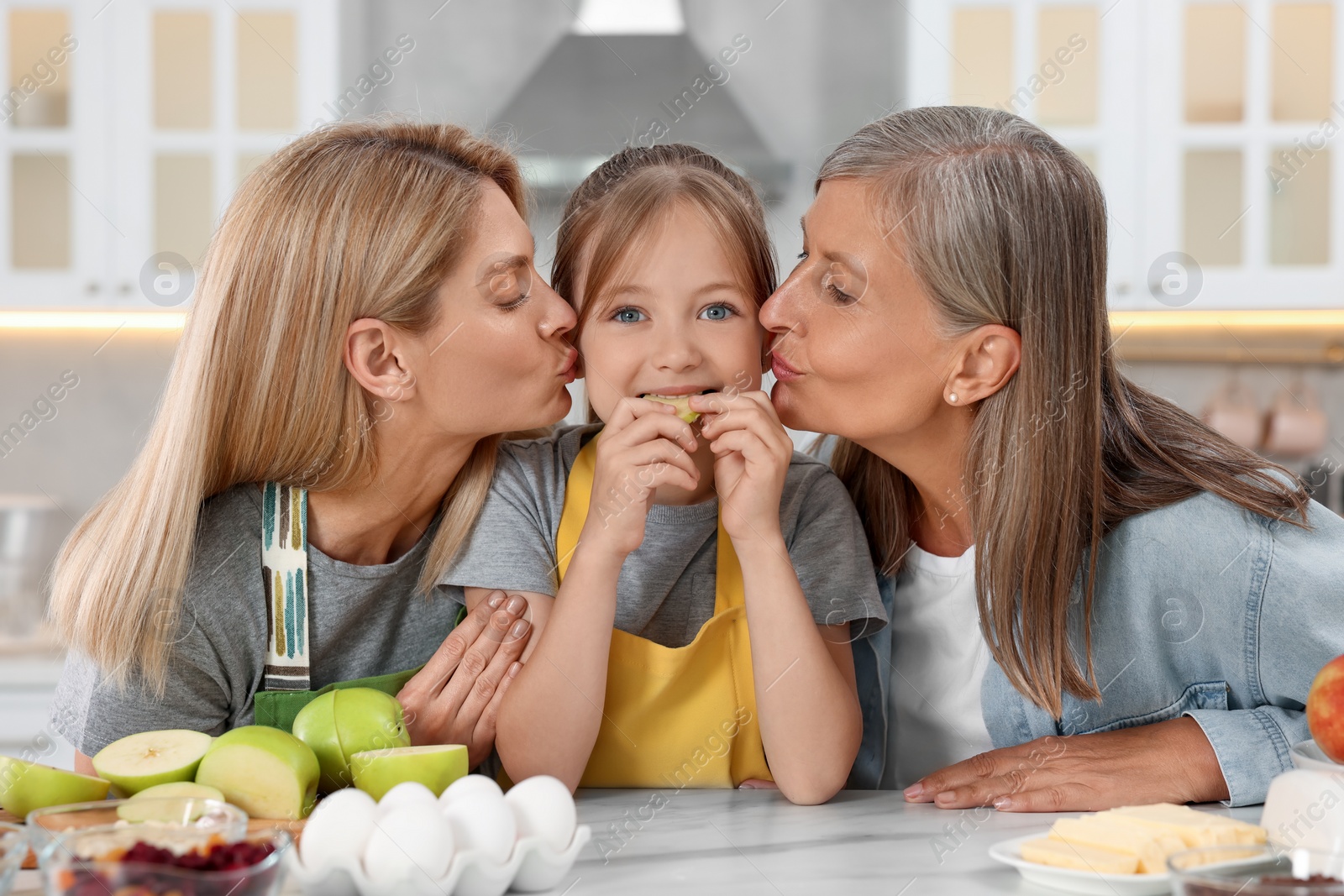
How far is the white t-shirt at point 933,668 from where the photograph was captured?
4.56 feet

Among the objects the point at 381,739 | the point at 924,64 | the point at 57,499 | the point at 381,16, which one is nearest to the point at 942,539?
the point at 381,739

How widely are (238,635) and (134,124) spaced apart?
199cm

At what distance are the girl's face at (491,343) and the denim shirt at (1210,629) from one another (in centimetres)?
62

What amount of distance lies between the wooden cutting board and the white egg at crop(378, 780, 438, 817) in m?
0.07

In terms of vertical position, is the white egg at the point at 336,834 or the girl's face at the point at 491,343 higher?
the girl's face at the point at 491,343

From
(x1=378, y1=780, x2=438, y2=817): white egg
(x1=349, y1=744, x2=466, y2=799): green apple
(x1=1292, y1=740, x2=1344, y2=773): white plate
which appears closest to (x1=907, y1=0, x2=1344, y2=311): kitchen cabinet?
(x1=1292, y1=740, x2=1344, y2=773): white plate

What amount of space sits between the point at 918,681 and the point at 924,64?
5.94 feet

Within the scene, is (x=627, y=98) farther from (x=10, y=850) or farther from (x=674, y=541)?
(x=10, y=850)

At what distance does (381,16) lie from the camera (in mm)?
3035

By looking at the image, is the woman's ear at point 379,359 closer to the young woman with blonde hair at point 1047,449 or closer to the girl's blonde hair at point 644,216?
the girl's blonde hair at point 644,216

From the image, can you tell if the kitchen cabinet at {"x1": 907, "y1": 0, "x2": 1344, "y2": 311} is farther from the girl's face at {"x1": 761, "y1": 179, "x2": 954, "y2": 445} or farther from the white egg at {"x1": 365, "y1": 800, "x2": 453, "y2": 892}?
the white egg at {"x1": 365, "y1": 800, "x2": 453, "y2": 892}

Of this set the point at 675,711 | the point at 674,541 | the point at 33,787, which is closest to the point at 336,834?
the point at 33,787

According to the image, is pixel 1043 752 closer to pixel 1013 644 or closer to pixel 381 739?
pixel 1013 644

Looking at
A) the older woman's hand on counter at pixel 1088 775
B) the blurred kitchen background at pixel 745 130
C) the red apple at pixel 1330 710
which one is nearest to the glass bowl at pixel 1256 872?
the red apple at pixel 1330 710
